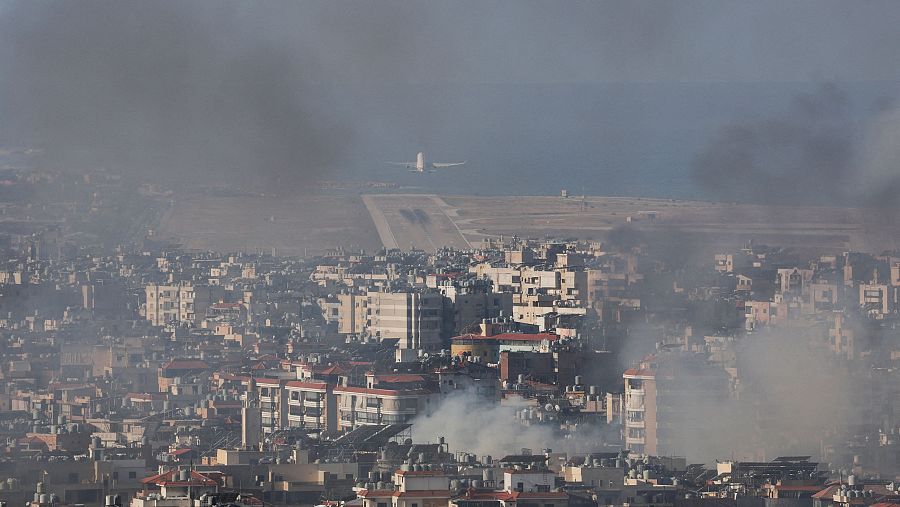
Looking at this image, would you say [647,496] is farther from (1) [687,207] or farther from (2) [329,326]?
(1) [687,207]

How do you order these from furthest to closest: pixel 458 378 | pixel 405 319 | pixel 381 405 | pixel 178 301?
pixel 178 301, pixel 405 319, pixel 458 378, pixel 381 405

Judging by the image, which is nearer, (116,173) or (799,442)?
(799,442)

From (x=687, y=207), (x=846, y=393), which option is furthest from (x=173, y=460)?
(x=687, y=207)

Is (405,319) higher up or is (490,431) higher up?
(405,319)

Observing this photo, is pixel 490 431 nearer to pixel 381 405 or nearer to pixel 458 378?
pixel 381 405

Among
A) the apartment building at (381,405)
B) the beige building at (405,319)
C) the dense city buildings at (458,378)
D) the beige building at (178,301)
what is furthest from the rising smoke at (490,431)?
the beige building at (178,301)

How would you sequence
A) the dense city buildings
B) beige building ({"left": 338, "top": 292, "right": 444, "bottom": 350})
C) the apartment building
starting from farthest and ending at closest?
1. beige building ({"left": 338, "top": 292, "right": 444, "bottom": 350})
2. the apartment building
3. the dense city buildings

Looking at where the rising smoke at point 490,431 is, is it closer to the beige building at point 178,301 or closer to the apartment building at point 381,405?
the apartment building at point 381,405

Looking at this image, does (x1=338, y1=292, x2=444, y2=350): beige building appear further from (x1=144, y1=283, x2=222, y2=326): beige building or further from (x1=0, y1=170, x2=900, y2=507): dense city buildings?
(x1=144, y1=283, x2=222, y2=326): beige building

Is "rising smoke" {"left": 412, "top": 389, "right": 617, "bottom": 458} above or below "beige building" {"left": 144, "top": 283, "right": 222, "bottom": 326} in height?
below

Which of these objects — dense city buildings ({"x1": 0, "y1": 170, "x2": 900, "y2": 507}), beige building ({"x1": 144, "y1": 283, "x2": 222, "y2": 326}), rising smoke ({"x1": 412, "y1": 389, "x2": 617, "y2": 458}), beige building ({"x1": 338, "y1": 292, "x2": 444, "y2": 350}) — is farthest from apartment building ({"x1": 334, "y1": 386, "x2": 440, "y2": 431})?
beige building ({"x1": 144, "y1": 283, "x2": 222, "y2": 326})

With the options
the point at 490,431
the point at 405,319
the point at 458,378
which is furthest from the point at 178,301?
the point at 490,431
